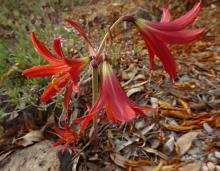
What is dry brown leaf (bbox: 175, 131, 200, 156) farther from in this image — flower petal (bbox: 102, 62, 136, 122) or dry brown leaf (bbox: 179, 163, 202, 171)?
flower petal (bbox: 102, 62, 136, 122)

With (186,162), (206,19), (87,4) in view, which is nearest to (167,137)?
(186,162)

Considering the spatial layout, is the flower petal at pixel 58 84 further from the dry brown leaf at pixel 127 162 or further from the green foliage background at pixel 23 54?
the green foliage background at pixel 23 54

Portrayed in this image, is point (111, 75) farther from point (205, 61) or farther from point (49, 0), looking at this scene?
point (49, 0)

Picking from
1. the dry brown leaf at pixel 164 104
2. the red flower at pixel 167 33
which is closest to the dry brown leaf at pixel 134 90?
the dry brown leaf at pixel 164 104

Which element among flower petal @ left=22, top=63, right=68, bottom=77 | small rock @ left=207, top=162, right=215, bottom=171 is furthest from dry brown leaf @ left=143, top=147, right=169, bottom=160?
flower petal @ left=22, top=63, right=68, bottom=77

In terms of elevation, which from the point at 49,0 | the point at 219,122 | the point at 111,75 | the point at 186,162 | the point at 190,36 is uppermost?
the point at 49,0

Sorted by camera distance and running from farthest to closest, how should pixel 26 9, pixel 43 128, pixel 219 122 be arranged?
pixel 26 9 → pixel 43 128 → pixel 219 122

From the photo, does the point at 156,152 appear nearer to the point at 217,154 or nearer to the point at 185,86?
the point at 217,154
